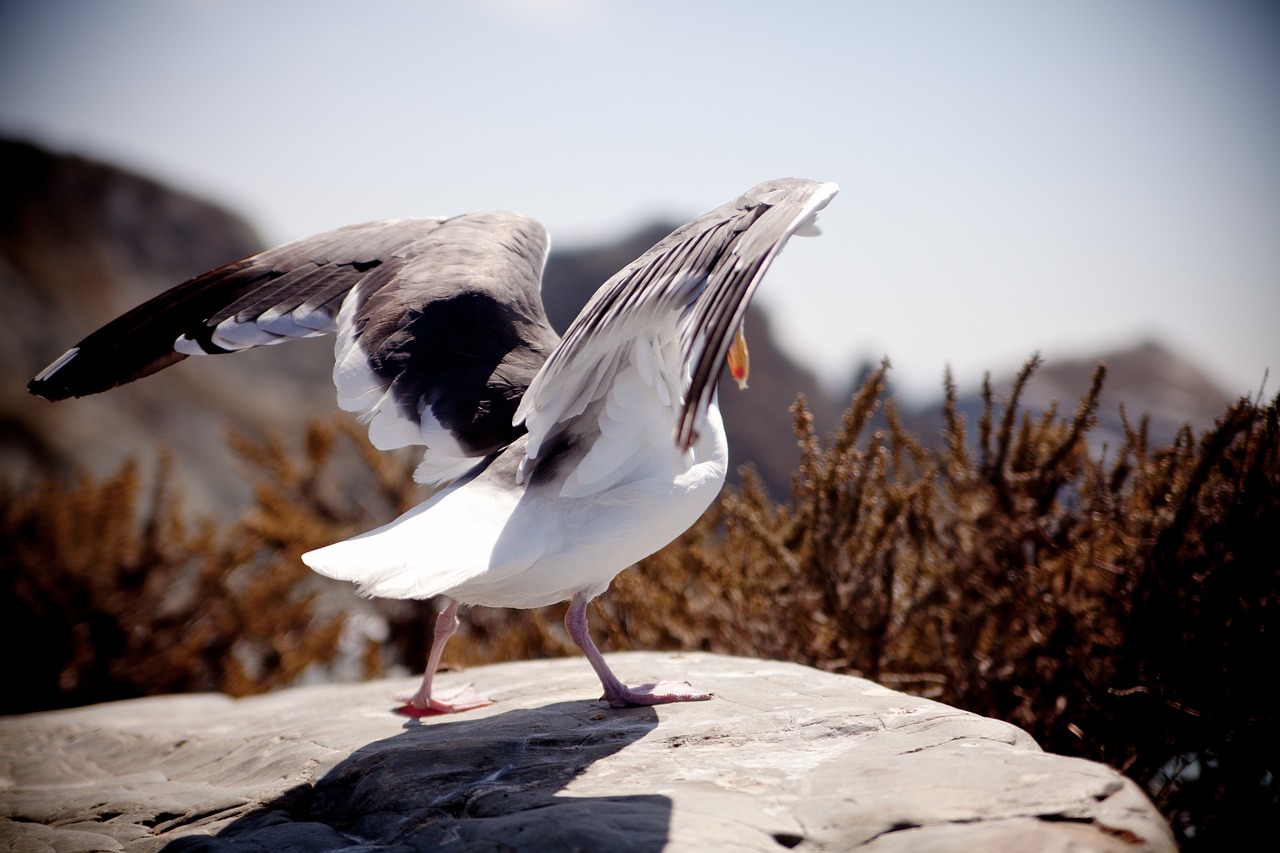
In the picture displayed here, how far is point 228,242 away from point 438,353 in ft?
98.6

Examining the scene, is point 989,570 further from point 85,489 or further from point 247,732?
point 85,489

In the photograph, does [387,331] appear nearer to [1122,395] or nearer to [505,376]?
[505,376]

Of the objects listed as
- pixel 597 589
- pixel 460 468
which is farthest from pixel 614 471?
pixel 460 468

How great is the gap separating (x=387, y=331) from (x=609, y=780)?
6.70 feet

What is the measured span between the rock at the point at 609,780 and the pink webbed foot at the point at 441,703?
88mm

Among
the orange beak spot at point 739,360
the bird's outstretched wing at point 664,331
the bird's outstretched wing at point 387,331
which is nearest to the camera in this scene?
the bird's outstretched wing at point 664,331

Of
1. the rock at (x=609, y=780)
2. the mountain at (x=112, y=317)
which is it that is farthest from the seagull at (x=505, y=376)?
the mountain at (x=112, y=317)

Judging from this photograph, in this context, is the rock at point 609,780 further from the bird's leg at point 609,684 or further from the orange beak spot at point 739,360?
the orange beak spot at point 739,360

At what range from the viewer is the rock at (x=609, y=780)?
2.10 meters

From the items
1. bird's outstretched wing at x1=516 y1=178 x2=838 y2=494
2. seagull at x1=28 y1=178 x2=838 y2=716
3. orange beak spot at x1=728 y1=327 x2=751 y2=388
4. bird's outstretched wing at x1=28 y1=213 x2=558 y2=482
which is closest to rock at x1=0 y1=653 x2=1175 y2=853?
seagull at x1=28 y1=178 x2=838 y2=716

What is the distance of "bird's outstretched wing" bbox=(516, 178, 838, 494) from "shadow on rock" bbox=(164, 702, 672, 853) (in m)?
0.89

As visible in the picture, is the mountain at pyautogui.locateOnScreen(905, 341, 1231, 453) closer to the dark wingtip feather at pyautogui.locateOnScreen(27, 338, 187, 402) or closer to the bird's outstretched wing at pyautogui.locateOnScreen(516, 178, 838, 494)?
the bird's outstretched wing at pyautogui.locateOnScreen(516, 178, 838, 494)

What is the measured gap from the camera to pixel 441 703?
3.69 metres

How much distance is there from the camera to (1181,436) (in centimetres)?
406
